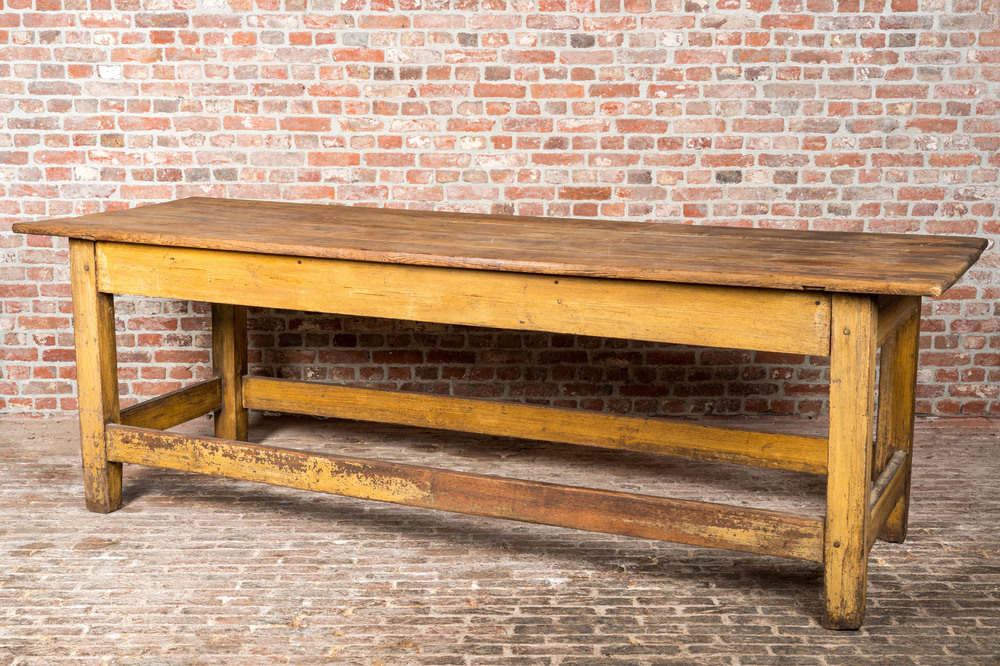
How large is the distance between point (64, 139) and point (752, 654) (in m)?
3.48

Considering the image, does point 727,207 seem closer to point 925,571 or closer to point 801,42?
point 801,42

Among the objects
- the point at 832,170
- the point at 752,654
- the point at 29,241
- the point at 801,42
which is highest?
the point at 801,42

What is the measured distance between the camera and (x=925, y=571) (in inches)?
114

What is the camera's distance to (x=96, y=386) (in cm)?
329

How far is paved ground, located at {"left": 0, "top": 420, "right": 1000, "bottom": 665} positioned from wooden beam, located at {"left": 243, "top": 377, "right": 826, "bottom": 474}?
323mm

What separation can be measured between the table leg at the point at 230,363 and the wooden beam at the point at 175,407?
0.13 ft

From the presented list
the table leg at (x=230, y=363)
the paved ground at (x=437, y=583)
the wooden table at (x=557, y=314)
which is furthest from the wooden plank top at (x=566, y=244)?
the paved ground at (x=437, y=583)

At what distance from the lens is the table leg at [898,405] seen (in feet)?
9.79

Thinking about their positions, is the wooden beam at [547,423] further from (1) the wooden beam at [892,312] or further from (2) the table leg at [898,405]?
(1) the wooden beam at [892,312]

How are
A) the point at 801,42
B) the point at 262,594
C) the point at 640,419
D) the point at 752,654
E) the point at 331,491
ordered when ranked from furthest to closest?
1. the point at 801,42
2. the point at 640,419
3. the point at 331,491
4. the point at 262,594
5. the point at 752,654

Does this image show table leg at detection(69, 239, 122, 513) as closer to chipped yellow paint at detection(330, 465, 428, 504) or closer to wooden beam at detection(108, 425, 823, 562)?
wooden beam at detection(108, 425, 823, 562)

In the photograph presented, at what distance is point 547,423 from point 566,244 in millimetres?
824

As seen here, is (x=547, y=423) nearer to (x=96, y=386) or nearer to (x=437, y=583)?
(x=437, y=583)

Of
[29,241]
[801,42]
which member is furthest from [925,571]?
[29,241]
